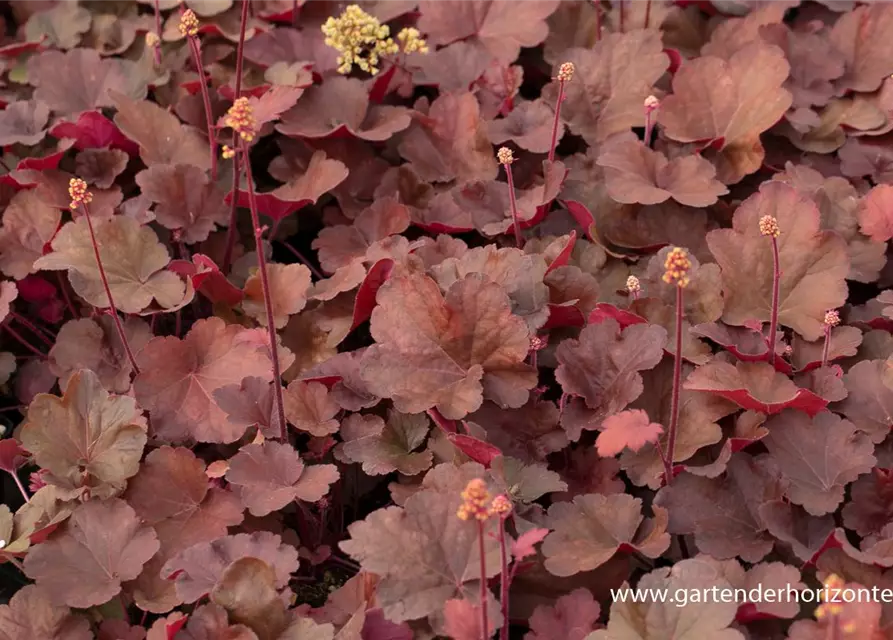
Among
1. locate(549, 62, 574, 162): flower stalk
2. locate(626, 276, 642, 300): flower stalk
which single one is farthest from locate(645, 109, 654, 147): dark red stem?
locate(626, 276, 642, 300): flower stalk

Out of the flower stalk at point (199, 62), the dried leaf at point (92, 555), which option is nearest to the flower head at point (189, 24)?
the flower stalk at point (199, 62)

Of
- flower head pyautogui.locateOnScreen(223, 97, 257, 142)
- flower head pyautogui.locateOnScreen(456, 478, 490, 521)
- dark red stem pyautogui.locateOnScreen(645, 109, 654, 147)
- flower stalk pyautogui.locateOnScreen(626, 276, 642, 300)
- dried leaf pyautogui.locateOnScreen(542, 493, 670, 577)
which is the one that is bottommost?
dried leaf pyautogui.locateOnScreen(542, 493, 670, 577)

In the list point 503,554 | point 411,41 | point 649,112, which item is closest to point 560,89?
point 649,112

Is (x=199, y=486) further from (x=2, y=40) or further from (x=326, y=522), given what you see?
(x=2, y=40)

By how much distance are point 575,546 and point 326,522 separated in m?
0.53

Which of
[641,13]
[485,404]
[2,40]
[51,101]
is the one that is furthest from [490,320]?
[2,40]

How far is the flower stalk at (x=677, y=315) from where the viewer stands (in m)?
1.23

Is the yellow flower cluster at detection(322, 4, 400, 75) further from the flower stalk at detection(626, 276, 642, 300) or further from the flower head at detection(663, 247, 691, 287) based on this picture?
the flower head at detection(663, 247, 691, 287)

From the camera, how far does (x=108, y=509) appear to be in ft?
5.23

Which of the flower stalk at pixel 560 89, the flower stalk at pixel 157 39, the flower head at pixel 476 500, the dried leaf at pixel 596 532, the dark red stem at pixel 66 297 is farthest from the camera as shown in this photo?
the flower stalk at pixel 157 39

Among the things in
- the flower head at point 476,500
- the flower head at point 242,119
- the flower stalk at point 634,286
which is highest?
the flower head at point 242,119

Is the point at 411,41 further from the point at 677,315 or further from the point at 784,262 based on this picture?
the point at 677,315

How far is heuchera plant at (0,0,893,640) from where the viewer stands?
1.43 m

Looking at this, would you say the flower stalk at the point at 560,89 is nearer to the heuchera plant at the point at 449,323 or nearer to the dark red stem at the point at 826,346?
the heuchera plant at the point at 449,323
